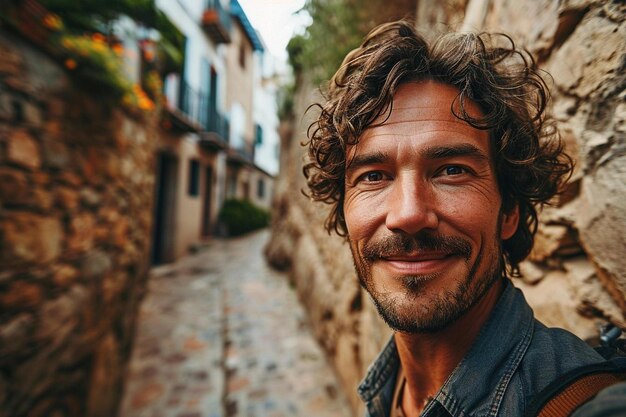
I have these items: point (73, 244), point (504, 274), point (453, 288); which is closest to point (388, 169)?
point (453, 288)

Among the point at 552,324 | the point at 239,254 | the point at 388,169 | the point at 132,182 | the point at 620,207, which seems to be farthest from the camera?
the point at 239,254

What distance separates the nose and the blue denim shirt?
382mm

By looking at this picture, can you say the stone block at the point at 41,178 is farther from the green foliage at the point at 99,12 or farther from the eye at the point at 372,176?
the eye at the point at 372,176

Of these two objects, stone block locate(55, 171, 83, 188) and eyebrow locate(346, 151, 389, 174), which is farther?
stone block locate(55, 171, 83, 188)

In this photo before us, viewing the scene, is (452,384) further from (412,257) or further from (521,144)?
(521,144)

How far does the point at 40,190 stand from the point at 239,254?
864cm

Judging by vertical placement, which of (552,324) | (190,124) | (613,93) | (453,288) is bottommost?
(552,324)

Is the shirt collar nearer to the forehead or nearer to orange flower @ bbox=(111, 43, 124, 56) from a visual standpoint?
the forehead

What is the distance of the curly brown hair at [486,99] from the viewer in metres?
1.19

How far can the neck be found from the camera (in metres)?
1.13

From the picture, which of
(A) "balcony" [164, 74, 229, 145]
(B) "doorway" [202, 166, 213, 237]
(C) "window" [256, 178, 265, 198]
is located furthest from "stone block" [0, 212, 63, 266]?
(C) "window" [256, 178, 265, 198]

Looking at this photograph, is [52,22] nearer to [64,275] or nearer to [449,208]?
[64,275]

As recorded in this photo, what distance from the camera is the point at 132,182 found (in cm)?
429

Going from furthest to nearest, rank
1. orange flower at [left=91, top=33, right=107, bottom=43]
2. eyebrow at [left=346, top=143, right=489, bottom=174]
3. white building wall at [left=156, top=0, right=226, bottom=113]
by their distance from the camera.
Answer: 1. white building wall at [left=156, top=0, right=226, bottom=113]
2. orange flower at [left=91, top=33, right=107, bottom=43]
3. eyebrow at [left=346, top=143, right=489, bottom=174]
